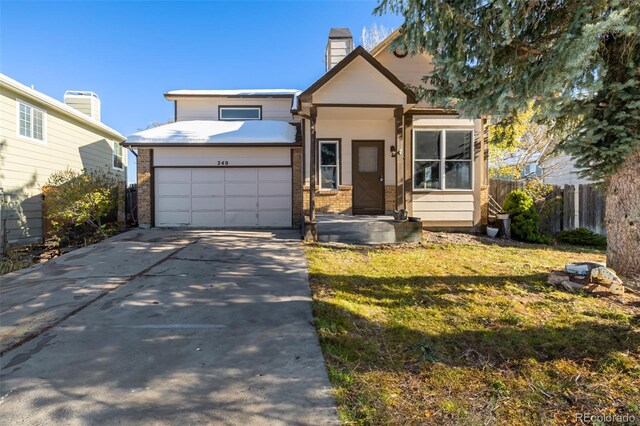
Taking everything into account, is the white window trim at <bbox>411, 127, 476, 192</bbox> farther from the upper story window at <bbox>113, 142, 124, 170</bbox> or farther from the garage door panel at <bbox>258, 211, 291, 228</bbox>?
the upper story window at <bbox>113, 142, 124, 170</bbox>

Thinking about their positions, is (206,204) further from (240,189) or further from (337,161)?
(337,161)

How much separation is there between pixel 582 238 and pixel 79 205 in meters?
14.6

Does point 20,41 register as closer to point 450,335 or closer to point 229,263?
point 229,263

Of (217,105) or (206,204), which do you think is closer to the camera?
(206,204)

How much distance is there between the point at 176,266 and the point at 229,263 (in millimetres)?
929

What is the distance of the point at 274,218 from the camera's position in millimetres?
10781

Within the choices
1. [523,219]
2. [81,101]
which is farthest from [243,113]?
[523,219]

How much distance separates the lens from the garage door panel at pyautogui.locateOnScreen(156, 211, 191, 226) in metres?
10.6

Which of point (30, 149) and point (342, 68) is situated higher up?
point (342, 68)

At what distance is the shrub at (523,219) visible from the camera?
9.07 metres

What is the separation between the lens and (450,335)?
10.6ft

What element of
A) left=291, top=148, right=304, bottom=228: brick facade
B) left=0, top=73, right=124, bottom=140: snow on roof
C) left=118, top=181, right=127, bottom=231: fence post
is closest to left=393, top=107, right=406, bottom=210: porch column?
left=291, top=148, right=304, bottom=228: brick facade

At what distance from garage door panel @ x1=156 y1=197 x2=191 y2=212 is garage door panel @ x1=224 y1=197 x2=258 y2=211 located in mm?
1310

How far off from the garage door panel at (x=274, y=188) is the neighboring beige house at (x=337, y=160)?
3 cm
